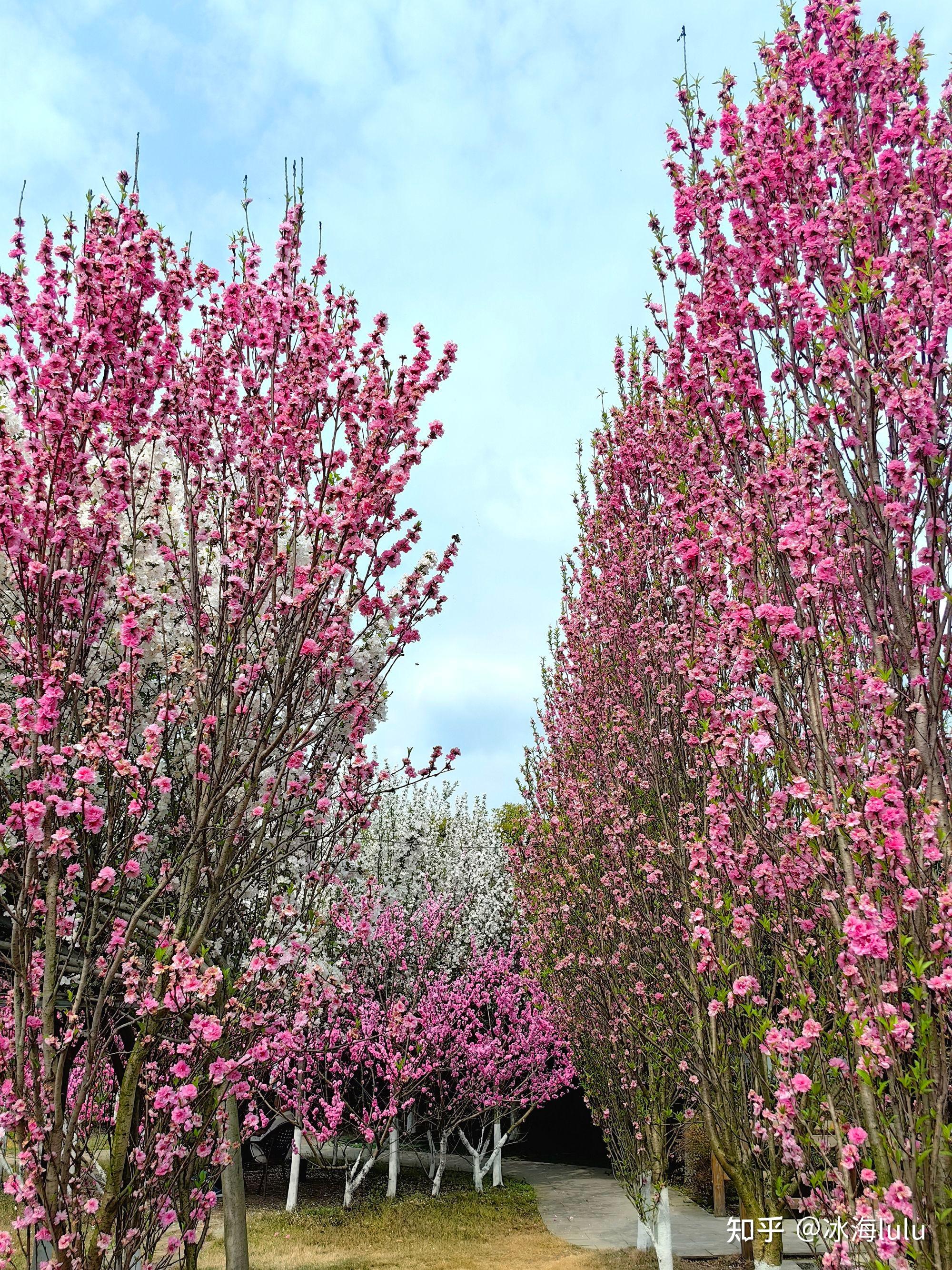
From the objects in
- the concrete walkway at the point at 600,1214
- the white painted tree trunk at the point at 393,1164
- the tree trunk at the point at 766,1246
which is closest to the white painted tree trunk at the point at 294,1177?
the concrete walkway at the point at 600,1214

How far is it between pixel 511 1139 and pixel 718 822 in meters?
19.4

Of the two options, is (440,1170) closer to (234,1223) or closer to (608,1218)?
(608,1218)

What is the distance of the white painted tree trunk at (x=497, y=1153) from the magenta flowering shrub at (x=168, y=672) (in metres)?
→ 14.6

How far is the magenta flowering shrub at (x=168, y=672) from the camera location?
12.3 feet

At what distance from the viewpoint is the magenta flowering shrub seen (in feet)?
12.3

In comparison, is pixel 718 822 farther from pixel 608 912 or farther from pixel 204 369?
pixel 608 912

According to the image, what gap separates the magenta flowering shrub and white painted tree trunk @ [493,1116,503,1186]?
14616 millimetres

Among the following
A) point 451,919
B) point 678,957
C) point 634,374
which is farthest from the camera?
point 451,919

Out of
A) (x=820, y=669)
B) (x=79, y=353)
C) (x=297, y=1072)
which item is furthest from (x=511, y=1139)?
(x=79, y=353)

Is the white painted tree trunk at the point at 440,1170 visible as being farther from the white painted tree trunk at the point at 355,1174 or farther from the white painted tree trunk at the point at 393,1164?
the white painted tree trunk at the point at 355,1174

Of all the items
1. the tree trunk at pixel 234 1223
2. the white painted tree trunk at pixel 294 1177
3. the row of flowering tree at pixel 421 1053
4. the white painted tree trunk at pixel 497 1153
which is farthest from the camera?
the white painted tree trunk at pixel 497 1153

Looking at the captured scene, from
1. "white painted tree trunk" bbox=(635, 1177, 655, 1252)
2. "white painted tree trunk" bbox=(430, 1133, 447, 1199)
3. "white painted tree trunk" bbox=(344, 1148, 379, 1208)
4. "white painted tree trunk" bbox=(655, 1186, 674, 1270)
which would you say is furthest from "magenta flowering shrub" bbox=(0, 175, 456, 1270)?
"white painted tree trunk" bbox=(430, 1133, 447, 1199)

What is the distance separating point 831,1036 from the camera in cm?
480

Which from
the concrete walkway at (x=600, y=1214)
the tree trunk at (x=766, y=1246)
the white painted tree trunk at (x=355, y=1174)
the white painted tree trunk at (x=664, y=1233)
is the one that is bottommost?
the concrete walkway at (x=600, y=1214)
